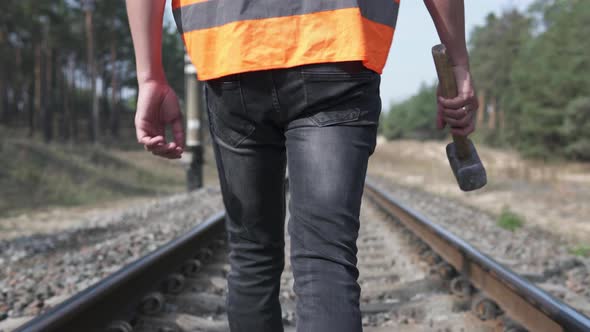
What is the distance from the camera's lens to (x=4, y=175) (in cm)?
1564

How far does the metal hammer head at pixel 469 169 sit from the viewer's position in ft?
5.69

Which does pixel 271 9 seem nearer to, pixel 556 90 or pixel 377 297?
pixel 377 297

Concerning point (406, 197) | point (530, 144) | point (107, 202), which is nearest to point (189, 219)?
point (406, 197)

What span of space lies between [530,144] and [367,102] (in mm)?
37125

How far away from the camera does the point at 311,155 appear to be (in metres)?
1.37

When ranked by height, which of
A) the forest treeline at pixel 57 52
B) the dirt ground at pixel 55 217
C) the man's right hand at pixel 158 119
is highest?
the forest treeline at pixel 57 52

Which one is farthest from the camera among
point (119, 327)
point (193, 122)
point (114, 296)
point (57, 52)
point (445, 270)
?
point (57, 52)

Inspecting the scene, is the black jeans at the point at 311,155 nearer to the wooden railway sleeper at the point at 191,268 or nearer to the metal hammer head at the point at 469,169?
the metal hammer head at the point at 469,169

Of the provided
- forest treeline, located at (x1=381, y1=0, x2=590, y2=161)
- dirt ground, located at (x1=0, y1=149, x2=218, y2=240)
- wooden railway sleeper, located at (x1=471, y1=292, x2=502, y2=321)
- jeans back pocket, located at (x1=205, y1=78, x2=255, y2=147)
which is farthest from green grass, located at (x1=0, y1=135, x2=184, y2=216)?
forest treeline, located at (x1=381, y1=0, x2=590, y2=161)

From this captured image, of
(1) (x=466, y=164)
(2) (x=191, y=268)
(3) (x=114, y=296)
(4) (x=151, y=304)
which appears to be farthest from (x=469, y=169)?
(2) (x=191, y=268)

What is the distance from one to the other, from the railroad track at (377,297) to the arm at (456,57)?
40.7 inches

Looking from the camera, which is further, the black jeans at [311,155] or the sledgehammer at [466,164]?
the sledgehammer at [466,164]

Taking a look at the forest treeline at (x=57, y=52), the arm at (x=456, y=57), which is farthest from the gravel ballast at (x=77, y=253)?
the forest treeline at (x=57, y=52)

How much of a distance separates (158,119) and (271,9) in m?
0.44
